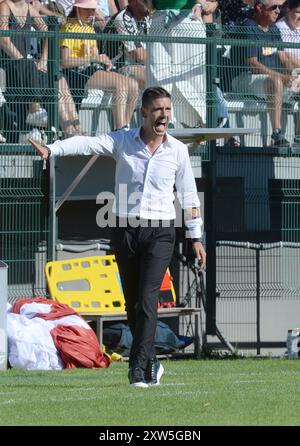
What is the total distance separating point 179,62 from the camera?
14.7 meters

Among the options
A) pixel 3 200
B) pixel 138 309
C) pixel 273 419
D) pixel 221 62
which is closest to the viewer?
pixel 273 419

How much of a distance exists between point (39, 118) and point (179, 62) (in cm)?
187

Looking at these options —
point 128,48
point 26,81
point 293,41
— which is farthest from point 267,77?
point 26,81

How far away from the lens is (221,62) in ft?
49.2

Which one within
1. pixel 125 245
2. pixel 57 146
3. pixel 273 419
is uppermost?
pixel 57 146

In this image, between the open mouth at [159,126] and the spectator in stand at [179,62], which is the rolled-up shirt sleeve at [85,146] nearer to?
the open mouth at [159,126]

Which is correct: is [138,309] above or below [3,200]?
below

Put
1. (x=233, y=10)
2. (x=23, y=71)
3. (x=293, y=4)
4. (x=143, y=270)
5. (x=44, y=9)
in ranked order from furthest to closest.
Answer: (x=233, y=10) → (x=293, y=4) → (x=44, y=9) → (x=23, y=71) → (x=143, y=270)

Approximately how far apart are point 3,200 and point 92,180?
123 centimetres

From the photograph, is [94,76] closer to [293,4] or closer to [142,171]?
[293,4]

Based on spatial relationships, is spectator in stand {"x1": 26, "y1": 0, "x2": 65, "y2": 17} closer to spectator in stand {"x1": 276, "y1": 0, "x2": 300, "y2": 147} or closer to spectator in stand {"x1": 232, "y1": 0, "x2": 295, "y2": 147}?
spectator in stand {"x1": 232, "y1": 0, "x2": 295, "y2": 147}

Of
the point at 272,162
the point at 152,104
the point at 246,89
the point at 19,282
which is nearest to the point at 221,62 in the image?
the point at 246,89

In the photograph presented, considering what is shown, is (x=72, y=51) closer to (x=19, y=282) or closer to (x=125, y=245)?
(x=19, y=282)

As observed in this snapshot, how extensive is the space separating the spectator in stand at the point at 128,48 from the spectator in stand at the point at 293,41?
1806mm
